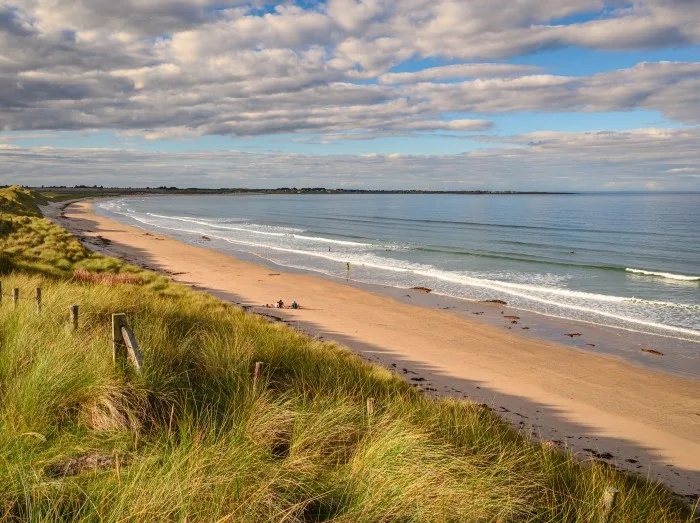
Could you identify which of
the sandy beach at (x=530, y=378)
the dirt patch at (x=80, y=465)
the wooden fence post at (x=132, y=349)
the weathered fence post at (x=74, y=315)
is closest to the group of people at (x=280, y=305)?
the sandy beach at (x=530, y=378)

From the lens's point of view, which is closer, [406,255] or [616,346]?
[616,346]

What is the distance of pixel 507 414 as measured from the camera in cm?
1065

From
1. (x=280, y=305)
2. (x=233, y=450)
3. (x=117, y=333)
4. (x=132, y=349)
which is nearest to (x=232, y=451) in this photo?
(x=233, y=450)

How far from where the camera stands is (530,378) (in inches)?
514

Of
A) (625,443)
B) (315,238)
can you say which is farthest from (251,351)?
(315,238)

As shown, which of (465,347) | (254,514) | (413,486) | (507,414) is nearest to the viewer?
(254,514)

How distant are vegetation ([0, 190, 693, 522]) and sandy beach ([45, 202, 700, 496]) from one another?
89.2 inches

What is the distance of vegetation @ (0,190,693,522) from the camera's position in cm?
406

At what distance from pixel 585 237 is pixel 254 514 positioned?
172 feet

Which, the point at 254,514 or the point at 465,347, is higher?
the point at 254,514

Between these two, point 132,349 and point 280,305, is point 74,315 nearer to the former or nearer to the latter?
point 132,349

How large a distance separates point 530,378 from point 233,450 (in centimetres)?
980

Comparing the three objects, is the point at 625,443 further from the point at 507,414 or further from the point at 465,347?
the point at 465,347

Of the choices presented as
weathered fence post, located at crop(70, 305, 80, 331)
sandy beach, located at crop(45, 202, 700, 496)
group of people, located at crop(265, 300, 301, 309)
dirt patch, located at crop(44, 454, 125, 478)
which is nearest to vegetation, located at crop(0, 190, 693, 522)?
dirt patch, located at crop(44, 454, 125, 478)
